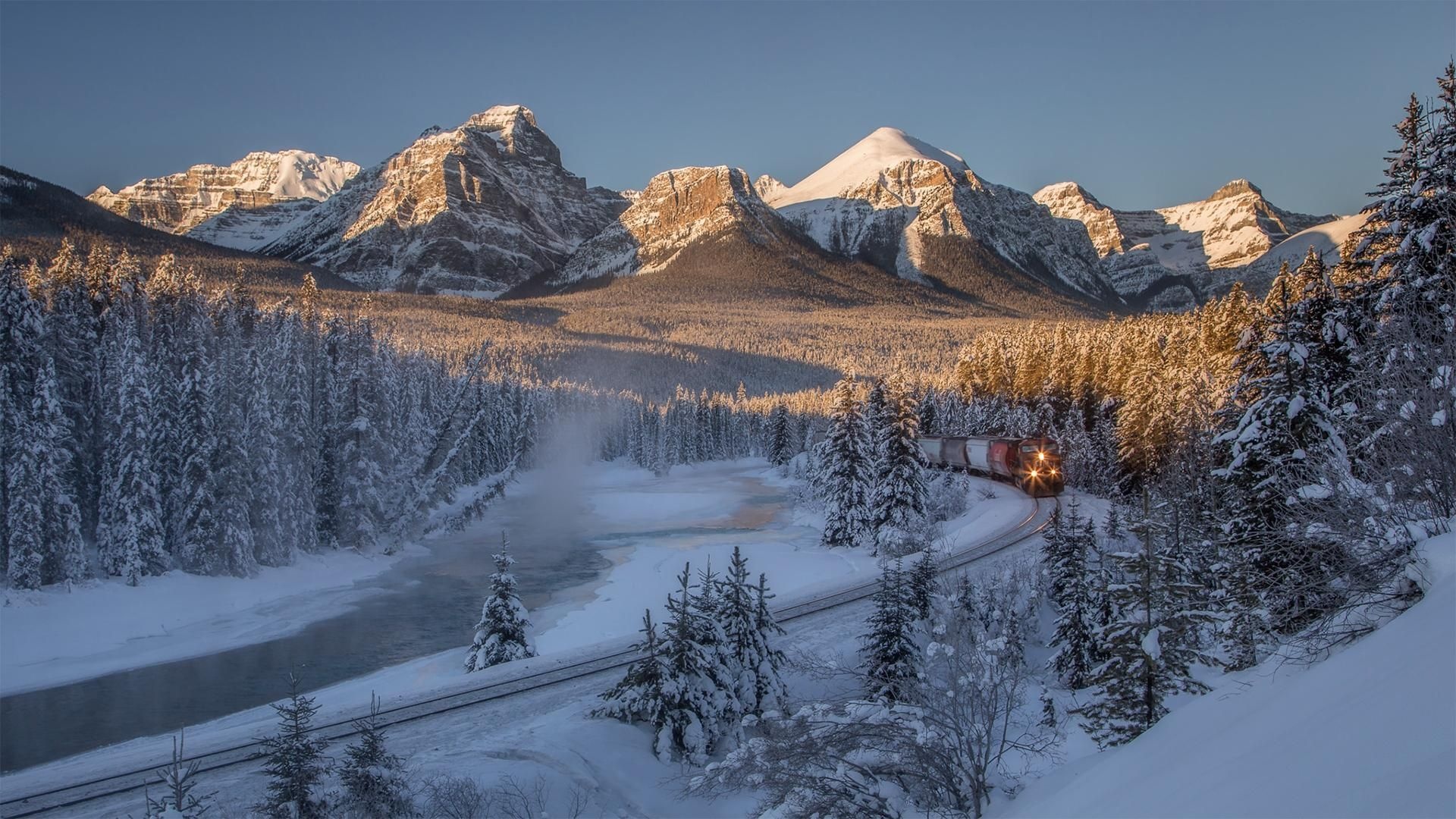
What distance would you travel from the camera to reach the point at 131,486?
33.2 meters

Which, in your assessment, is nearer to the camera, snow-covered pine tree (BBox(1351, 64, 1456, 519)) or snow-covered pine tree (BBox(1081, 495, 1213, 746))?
snow-covered pine tree (BBox(1351, 64, 1456, 519))

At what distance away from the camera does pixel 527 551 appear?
159 ft

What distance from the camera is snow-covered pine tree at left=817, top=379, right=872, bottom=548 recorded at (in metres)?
41.8

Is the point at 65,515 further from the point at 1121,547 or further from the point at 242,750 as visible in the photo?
the point at 1121,547

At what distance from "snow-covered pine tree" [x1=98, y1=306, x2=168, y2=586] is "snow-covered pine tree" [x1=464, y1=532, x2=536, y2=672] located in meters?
18.3

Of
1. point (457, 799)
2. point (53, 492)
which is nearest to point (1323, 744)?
point (457, 799)

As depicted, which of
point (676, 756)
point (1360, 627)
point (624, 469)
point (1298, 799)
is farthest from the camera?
point (624, 469)

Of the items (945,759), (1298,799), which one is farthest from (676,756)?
(1298,799)

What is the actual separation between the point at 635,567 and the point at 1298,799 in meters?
38.6

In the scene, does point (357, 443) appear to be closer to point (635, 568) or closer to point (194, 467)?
point (194, 467)

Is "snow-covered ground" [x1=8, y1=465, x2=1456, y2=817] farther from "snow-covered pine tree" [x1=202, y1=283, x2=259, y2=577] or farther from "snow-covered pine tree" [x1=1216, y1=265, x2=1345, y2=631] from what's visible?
"snow-covered pine tree" [x1=202, y1=283, x2=259, y2=577]

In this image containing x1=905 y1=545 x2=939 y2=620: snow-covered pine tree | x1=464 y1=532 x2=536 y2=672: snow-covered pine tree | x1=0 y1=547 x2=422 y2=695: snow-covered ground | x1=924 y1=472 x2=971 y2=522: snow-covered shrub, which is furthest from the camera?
x1=924 y1=472 x2=971 y2=522: snow-covered shrub

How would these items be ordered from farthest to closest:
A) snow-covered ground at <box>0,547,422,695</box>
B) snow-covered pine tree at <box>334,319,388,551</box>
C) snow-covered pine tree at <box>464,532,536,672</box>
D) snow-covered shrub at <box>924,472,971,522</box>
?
1. snow-covered shrub at <box>924,472,971,522</box>
2. snow-covered pine tree at <box>334,319,388,551</box>
3. snow-covered ground at <box>0,547,422,695</box>
4. snow-covered pine tree at <box>464,532,536,672</box>

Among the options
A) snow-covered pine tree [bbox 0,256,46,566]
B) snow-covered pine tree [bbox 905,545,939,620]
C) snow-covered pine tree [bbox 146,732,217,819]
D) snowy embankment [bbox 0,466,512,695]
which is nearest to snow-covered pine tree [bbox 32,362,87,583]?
snow-covered pine tree [bbox 0,256,46,566]
